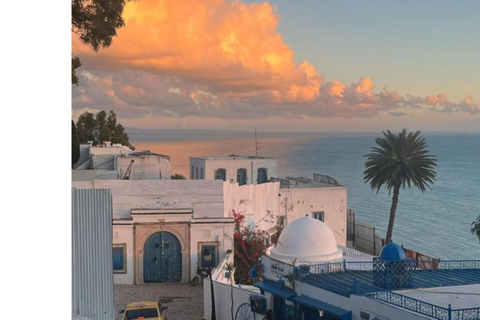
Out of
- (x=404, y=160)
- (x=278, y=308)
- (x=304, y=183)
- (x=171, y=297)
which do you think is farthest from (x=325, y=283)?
(x=404, y=160)

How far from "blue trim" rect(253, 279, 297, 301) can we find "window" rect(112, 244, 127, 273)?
7365 millimetres

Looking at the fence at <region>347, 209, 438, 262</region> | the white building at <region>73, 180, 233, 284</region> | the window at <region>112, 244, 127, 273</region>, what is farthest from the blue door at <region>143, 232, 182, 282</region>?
the fence at <region>347, 209, 438, 262</region>

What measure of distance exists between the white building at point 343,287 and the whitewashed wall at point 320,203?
1344 centimetres

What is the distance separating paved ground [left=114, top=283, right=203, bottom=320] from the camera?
1848 centimetres

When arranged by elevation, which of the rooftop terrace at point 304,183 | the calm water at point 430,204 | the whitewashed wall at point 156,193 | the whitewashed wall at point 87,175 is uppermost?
the whitewashed wall at point 87,175

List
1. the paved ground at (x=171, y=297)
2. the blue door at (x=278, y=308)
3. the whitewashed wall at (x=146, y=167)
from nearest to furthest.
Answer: the blue door at (x=278, y=308) → the paved ground at (x=171, y=297) → the whitewashed wall at (x=146, y=167)

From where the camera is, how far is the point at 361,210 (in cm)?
10881

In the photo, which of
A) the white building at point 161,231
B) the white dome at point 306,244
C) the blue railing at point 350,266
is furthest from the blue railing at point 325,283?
the white building at point 161,231

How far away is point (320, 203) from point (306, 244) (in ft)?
53.8

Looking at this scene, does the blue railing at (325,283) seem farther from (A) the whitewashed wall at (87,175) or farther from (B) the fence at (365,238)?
(B) the fence at (365,238)

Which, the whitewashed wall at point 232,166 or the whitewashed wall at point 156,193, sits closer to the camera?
the whitewashed wall at point 156,193

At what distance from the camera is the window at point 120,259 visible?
72.2ft
